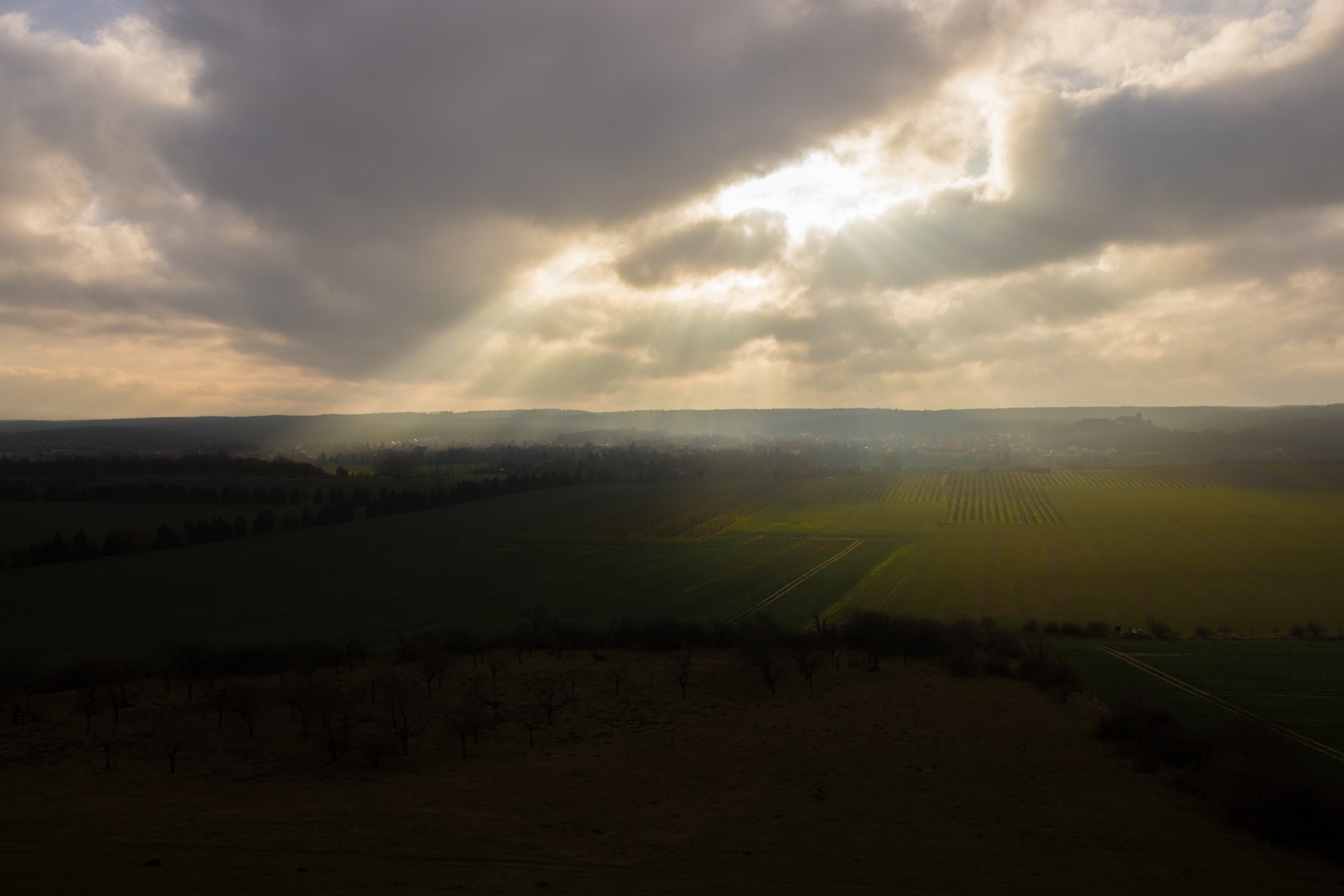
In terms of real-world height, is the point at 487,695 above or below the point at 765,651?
below

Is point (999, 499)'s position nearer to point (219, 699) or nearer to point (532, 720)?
point (532, 720)

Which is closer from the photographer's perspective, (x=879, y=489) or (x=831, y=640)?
(x=831, y=640)

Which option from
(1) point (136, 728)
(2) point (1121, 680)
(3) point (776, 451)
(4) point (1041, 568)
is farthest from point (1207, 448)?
(1) point (136, 728)

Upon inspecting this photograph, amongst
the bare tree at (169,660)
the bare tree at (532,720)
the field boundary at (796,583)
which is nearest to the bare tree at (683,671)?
the bare tree at (532,720)

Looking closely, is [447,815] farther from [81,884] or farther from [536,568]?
[536,568]

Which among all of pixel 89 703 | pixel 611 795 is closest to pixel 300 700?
pixel 89 703

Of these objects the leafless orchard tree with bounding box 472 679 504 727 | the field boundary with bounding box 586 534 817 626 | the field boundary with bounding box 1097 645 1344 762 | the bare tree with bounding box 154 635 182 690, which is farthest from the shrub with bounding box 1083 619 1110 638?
the bare tree with bounding box 154 635 182 690
